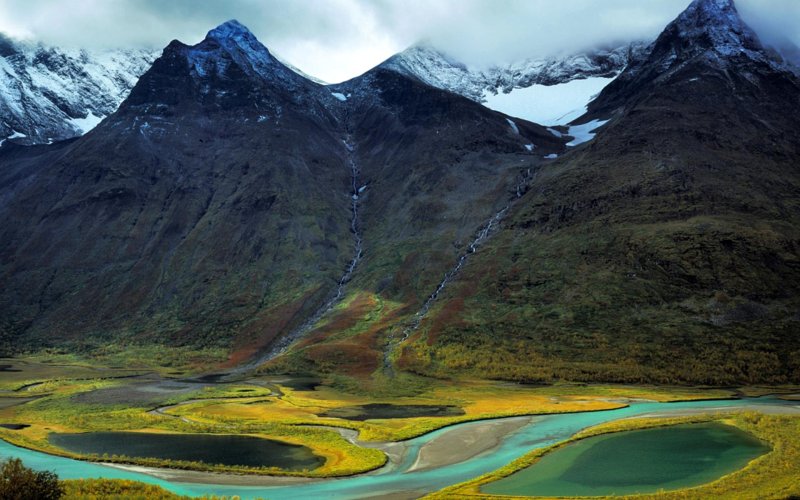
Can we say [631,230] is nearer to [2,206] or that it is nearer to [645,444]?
[645,444]

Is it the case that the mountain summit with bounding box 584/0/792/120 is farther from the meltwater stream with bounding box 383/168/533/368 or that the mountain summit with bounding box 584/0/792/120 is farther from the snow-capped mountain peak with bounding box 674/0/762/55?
the meltwater stream with bounding box 383/168/533/368

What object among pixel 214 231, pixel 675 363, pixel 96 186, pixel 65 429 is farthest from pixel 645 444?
pixel 96 186

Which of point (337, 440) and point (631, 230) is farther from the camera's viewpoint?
point (631, 230)

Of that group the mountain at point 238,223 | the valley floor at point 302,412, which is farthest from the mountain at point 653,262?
the mountain at point 238,223

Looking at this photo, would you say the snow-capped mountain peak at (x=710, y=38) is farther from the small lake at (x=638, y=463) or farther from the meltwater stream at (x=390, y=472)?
the meltwater stream at (x=390, y=472)

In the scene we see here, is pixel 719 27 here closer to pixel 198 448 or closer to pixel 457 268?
pixel 457 268
